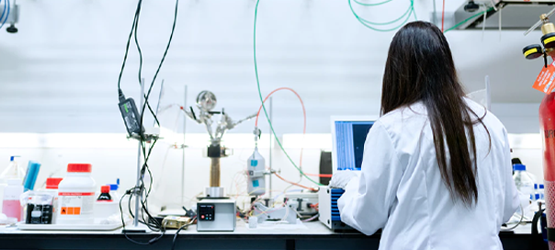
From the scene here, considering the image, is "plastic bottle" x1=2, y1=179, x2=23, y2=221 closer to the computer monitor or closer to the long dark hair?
the computer monitor

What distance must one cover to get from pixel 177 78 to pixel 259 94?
1.69 feet

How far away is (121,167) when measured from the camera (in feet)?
7.30

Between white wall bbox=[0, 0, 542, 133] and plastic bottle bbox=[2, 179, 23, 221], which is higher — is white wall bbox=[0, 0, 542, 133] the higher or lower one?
the higher one

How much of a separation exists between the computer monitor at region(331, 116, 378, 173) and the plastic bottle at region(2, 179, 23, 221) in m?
1.27

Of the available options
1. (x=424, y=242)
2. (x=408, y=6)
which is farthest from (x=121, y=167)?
(x=408, y=6)

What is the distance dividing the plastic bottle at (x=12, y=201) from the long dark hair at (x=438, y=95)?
1.46 metres

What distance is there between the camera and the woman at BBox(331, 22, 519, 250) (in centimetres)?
92

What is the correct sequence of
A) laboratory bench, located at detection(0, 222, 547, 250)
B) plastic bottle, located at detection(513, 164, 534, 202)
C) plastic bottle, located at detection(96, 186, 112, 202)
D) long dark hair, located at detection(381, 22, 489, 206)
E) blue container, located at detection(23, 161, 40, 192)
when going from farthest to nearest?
plastic bottle, located at detection(513, 164, 534, 202), blue container, located at detection(23, 161, 40, 192), plastic bottle, located at detection(96, 186, 112, 202), laboratory bench, located at detection(0, 222, 547, 250), long dark hair, located at detection(381, 22, 489, 206)

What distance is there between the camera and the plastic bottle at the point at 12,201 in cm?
150

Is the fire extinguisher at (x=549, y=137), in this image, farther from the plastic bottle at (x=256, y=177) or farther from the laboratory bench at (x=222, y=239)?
the plastic bottle at (x=256, y=177)

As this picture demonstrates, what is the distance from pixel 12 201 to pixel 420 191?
154 cm

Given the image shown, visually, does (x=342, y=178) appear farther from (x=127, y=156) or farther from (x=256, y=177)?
(x=127, y=156)

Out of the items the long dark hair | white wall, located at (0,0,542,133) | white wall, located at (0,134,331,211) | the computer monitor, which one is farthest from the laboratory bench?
white wall, located at (0,0,542,133)

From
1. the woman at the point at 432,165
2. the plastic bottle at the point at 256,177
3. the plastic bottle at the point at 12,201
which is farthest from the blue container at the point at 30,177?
the woman at the point at 432,165
